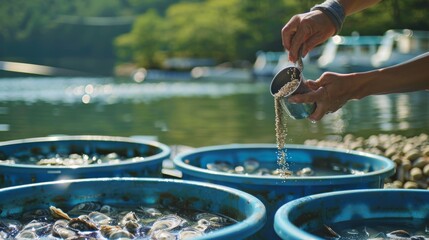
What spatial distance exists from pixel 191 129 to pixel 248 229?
29.5 ft

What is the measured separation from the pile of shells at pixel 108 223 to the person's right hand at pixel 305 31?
0.66 metres

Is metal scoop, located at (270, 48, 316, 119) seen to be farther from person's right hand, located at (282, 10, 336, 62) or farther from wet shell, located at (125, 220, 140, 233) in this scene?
wet shell, located at (125, 220, 140, 233)

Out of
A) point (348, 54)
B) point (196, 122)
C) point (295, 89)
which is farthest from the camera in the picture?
point (348, 54)

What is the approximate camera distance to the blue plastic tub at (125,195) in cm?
219

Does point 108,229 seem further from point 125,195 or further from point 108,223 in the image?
point 125,195

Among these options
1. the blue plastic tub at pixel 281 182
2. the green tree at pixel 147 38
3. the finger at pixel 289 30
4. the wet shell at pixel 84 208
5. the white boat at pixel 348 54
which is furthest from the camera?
the green tree at pixel 147 38

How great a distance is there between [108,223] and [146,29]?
5956cm

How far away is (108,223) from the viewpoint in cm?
225

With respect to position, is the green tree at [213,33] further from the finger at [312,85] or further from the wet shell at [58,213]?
the finger at [312,85]

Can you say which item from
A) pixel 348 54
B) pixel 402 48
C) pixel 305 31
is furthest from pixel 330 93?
pixel 348 54

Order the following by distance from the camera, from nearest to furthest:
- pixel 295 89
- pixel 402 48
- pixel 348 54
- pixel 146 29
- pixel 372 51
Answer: pixel 295 89 → pixel 402 48 → pixel 348 54 → pixel 372 51 → pixel 146 29

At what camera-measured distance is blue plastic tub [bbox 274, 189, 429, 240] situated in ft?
6.29

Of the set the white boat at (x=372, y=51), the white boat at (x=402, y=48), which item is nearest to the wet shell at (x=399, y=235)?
the white boat at (x=372, y=51)

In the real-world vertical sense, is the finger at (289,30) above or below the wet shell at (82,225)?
above
